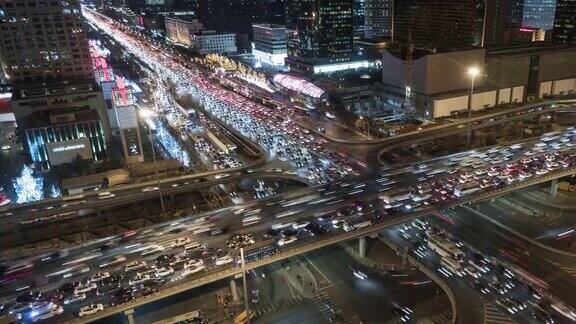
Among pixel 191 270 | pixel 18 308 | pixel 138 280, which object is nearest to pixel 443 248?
pixel 191 270

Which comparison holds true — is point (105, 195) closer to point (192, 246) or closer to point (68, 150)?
point (192, 246)

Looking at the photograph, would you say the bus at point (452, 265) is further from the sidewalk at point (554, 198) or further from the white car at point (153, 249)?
the white car at point (153, 249)

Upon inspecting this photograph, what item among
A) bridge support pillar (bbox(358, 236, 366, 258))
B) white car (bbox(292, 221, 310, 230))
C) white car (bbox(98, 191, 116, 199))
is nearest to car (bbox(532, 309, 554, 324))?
bridge support pillar (bbox(358, 236, 366, 258))

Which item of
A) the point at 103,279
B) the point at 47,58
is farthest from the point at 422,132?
the point at 47,58

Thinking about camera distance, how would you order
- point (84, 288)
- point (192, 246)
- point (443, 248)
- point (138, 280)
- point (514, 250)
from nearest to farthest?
point (84, 288)
point (138, 280)
point (192, 246)
point (443, 248)
point (514, 250)

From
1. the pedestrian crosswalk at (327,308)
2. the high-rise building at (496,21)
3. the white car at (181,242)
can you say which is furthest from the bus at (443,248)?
the high-rise building at (496,21)
